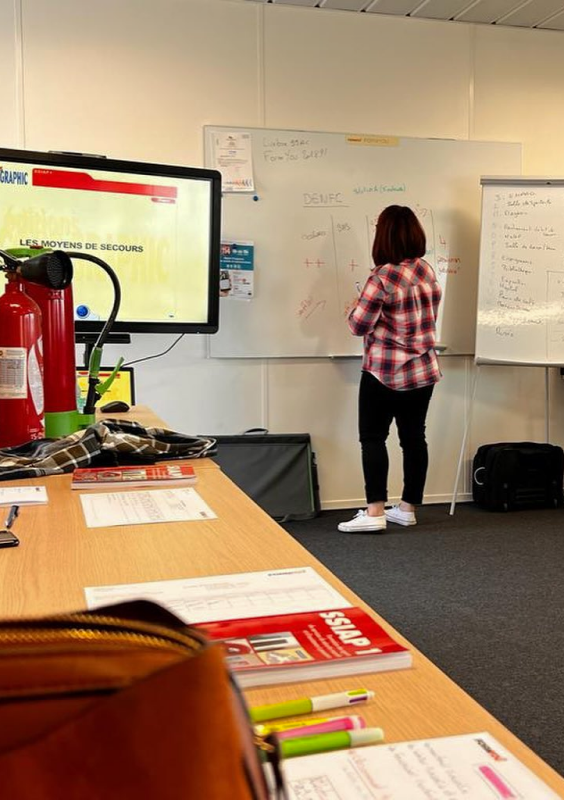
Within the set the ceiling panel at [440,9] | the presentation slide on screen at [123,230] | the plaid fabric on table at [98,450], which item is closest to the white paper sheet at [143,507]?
the plaid fabric on table at [98,450]

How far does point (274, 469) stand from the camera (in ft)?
11.8

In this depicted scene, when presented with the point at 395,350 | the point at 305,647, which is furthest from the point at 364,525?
the point at 305,647

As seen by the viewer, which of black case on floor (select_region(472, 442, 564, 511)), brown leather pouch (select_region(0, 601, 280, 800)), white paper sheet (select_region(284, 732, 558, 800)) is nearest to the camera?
brown leather pouch (select_region(0, 601, 280, 800))

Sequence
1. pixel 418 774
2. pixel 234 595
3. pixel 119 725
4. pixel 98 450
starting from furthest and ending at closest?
pixel 98 450, pixel 234 595, pixel 418 774, pixel 119 725

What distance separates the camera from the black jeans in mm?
3400

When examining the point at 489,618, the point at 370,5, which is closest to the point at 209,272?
the point at 489,618

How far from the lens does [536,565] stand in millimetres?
2908

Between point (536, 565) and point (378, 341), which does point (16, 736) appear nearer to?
point (536, 565)

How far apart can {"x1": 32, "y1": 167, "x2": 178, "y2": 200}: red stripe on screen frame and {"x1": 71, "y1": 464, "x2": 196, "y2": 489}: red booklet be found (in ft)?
3.66

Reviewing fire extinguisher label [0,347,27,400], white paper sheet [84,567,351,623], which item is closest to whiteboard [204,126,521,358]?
fire extinguisher label [0,347,27,400]

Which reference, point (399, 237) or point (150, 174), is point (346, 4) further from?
point (150, 174)

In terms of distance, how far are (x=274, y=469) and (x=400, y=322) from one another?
94 centimetres

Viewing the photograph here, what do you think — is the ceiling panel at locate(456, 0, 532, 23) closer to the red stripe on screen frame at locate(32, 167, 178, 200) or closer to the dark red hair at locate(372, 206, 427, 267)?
the dark red hair at locate(372, 206, 427, 267)

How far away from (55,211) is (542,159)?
2.82m
